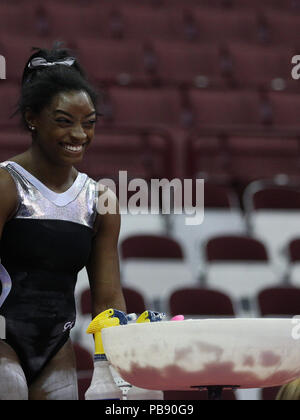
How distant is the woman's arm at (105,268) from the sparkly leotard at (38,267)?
63 mm

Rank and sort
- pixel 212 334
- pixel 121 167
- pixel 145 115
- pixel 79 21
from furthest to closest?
1. pixel 79 21
2. pixel 145 115
3. pixel 121 167
4. pixel 212 334

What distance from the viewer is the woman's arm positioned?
1.43 m

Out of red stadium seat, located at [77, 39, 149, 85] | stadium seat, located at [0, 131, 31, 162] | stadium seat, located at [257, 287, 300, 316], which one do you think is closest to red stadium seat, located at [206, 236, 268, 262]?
stadium seat, located at [257, 287, 300, 316]

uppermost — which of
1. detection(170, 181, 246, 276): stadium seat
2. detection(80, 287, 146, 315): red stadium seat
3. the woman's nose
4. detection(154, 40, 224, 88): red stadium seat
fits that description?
detection(154, 40, 224, 88): red stadium seat

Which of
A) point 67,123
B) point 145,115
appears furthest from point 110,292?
point 145,115

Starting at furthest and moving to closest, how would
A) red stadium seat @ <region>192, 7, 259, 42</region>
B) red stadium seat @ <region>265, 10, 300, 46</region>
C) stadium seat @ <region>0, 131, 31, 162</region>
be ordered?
red stadium seat @ <region>265, 10, 300, 46</region>, red stadium seat @ <region>192, 7, 259, 42</region>, stadium seat @ <region>0, 131, 31, 162</region>

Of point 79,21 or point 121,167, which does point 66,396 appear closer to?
point 121,167

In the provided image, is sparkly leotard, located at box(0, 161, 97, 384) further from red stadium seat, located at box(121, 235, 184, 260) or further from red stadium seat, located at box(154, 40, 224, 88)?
red stadium seat, located at box(154, 40, 224, 88)

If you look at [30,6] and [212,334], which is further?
[30,6]

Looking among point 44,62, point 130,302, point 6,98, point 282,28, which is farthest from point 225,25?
point 44,62

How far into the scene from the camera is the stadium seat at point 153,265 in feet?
10.8

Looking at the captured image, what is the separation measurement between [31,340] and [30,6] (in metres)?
4.08

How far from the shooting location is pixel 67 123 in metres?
1.34

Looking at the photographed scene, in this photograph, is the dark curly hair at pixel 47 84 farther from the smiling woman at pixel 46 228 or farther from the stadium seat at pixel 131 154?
the stadium seat at pixel 131 154
